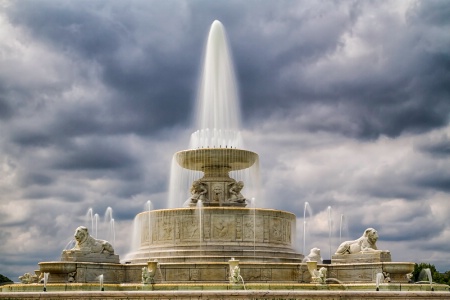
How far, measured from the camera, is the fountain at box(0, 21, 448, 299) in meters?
21.2

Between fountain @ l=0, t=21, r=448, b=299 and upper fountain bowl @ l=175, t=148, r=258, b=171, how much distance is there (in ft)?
0.16

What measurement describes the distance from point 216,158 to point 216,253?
226 inches

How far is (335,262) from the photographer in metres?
27.6

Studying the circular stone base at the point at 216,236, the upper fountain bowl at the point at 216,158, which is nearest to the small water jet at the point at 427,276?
the circular stone base at the point at 216,236

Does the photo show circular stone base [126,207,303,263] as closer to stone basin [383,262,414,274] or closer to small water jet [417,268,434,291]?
stone basin [383,262,414,274]

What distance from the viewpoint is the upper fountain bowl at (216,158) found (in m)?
30.7

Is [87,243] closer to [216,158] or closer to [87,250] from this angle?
[87,250]

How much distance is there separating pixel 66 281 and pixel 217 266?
5977 millimetres

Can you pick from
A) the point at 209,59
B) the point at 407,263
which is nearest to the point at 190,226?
the point at 407,263

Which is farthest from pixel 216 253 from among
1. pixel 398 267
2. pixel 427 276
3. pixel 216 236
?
pixel 427 276

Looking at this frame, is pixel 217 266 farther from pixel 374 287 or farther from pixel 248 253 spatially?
pixel 374 287

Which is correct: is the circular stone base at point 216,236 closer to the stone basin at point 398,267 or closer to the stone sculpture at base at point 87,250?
the stone sculpture at base at point 87,250

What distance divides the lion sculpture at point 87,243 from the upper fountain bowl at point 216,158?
6500 mm

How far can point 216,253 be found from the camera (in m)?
26.6
